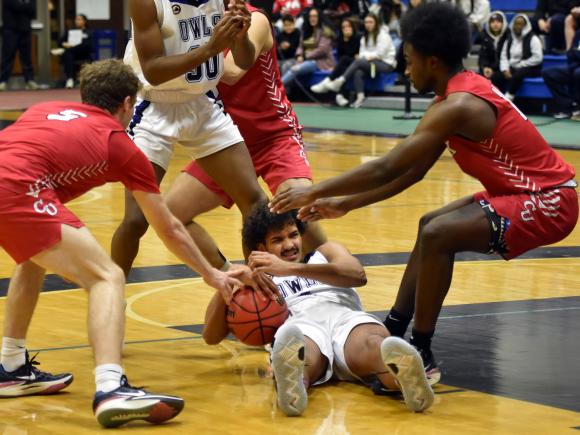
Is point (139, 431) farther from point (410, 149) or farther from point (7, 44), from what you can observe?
point (7, 44)

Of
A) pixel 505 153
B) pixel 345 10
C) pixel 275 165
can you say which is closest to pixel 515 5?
pixel 345 10

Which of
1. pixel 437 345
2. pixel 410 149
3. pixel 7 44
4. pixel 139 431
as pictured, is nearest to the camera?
pixel 139 431

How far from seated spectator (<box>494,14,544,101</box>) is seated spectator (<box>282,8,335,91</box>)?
3.86 meters

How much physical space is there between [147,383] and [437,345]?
4.88 ft

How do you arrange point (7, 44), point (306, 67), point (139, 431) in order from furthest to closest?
point (7, 44)
point (306, 67)
point (139, 431)

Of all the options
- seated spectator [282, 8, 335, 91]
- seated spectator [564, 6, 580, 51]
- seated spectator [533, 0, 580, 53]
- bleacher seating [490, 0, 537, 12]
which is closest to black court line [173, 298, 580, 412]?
seated spectator [564, 6, 580, 51]

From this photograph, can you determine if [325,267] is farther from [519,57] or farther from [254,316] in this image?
[519,57]

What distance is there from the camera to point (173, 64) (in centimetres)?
618

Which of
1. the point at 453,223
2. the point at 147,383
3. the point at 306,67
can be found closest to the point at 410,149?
the point at 453,223

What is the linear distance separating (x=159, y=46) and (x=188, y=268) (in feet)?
7.92

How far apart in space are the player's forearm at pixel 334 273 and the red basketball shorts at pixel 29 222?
3.63 ft

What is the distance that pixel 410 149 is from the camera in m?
5.45

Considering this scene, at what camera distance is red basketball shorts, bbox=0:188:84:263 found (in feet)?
16.1

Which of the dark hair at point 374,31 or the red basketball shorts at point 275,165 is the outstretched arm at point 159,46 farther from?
the dark hair at point 374,31
